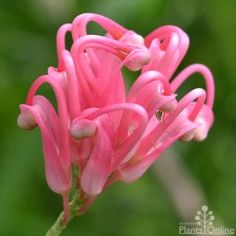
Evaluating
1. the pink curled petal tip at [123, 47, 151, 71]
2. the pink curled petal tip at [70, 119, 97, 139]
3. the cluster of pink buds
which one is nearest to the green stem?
the cluster of pink buds

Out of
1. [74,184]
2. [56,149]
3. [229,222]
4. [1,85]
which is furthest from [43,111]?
[229,222]

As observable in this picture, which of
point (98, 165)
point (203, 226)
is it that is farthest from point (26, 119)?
point (203, 226)

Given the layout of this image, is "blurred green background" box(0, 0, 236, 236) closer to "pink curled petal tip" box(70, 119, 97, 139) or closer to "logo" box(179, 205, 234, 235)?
"logo" box(179, 205, 234, 235)

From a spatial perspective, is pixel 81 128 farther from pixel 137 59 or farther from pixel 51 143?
pixel 137 59

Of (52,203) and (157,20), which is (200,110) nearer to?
(157,20)

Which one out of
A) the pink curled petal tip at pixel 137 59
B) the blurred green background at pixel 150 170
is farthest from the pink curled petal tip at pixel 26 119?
the blurred green background at pixel 150 170

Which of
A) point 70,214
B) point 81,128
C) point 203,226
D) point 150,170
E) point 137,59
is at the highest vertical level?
point 150,170
